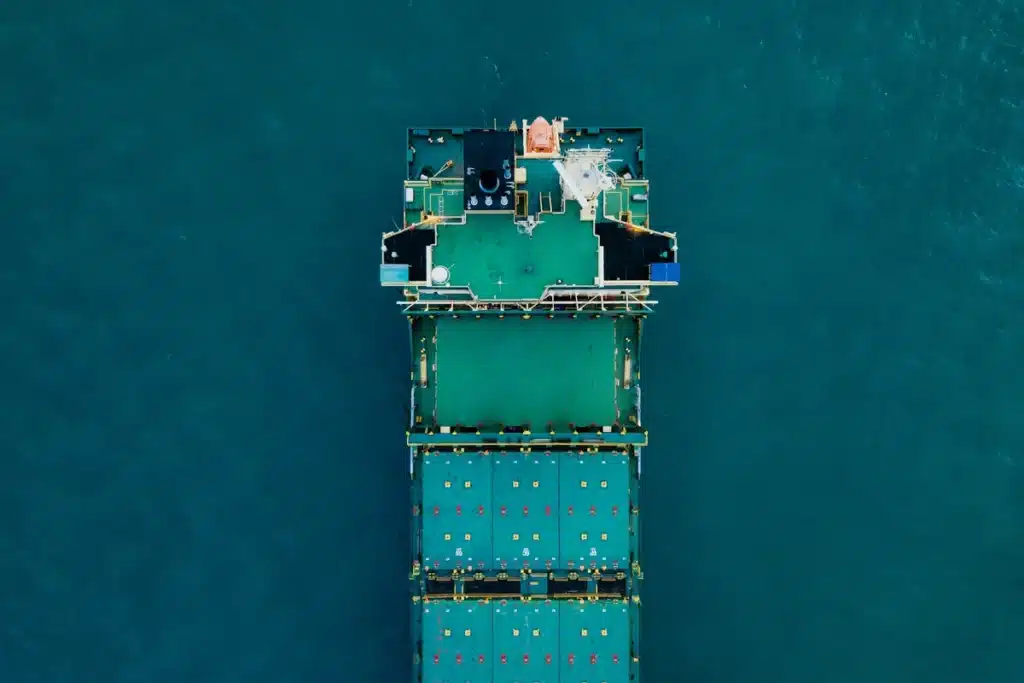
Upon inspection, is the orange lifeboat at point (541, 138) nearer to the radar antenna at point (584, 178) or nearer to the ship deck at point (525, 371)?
the radar antenna at point (584, 178)

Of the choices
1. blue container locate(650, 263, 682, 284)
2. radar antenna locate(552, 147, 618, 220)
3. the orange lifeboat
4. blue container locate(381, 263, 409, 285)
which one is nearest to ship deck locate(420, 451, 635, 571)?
blue container locate(381, 263, 409, 285)

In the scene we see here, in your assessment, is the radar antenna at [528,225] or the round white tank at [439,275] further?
the radar antenna at [528,225]

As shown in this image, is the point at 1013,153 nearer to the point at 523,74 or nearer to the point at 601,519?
the point at 523,74

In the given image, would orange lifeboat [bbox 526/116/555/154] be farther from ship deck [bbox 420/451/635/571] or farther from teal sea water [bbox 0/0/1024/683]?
ship deck [bbox 420/451/635/571]

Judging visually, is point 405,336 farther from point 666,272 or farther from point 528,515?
point 666,272

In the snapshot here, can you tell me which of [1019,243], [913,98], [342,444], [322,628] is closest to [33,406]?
[342,444]

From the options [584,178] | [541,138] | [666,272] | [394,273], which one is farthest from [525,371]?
[541,138]

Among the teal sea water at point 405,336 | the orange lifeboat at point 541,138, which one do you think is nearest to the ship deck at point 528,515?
the teal sea water at point 405,336
